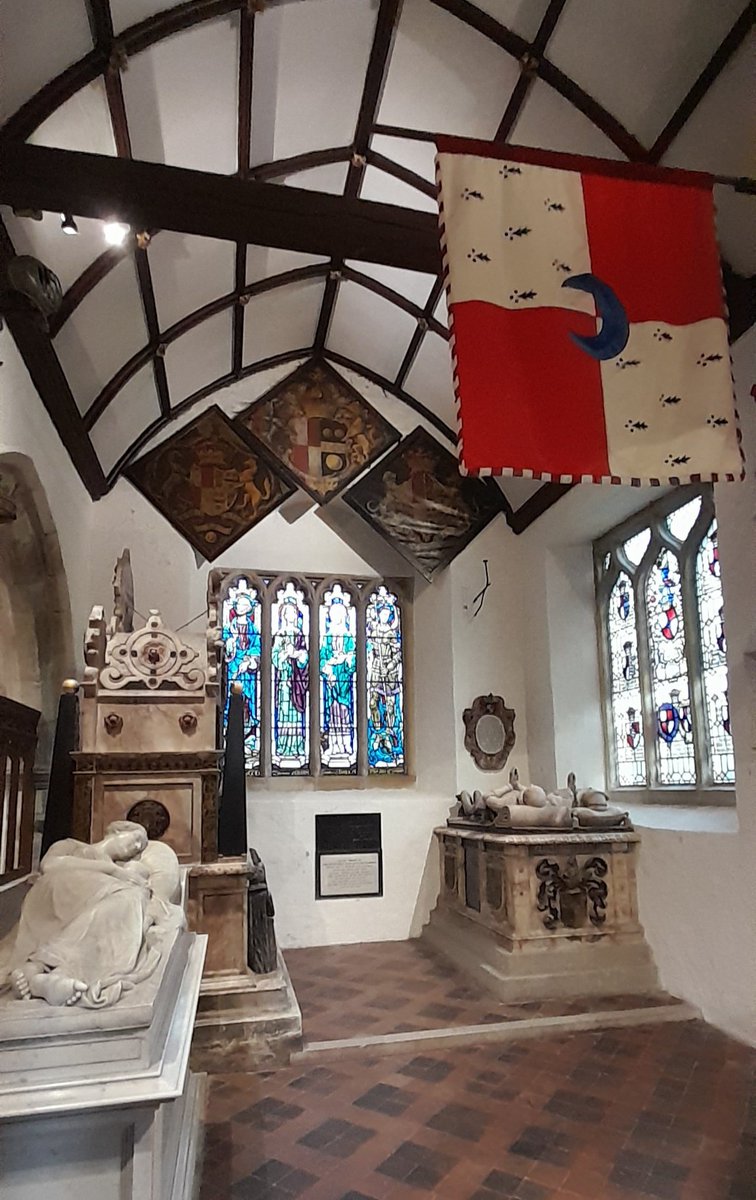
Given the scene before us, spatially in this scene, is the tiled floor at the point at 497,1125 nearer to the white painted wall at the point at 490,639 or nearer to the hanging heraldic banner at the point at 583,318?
the hanging heraldic banner at the point at 583,318

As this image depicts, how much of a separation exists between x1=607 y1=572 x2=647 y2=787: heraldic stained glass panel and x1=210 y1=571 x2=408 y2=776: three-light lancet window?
7.08ft

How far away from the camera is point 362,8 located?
14.4 feet

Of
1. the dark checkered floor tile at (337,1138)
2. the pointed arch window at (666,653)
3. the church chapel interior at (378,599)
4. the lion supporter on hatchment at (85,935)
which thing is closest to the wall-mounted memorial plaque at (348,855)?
the church chapel interior at (378,599)

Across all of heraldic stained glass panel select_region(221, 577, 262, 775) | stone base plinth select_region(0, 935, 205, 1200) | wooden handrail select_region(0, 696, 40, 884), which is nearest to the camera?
stone base plinth select_region(0, 935, 205, 1200)

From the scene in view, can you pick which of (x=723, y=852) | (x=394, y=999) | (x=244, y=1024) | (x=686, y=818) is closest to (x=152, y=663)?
(x=244, y=1024)

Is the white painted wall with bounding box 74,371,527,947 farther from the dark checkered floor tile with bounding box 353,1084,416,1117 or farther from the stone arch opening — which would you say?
the dark checkered floor tile with bounding box 353,1084,416,1117

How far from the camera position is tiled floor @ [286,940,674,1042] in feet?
15.2

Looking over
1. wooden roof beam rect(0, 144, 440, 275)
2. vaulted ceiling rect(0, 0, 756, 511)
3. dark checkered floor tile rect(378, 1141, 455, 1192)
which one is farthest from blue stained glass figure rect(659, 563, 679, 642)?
dark checkered floor tile rect(378, 1141, 455, 1192)

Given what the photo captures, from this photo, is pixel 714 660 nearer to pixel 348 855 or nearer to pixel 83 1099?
pixel 348 855

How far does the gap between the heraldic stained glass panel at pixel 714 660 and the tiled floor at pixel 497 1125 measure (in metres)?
1.84

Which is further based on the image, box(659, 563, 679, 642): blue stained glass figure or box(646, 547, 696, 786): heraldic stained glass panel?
box(659, 563, 679, 642): blue stained glass figure

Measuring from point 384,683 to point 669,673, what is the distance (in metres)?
2.96

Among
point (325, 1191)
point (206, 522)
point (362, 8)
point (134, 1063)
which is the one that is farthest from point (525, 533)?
point (134, 1063)

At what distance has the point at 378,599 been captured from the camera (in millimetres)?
8422
